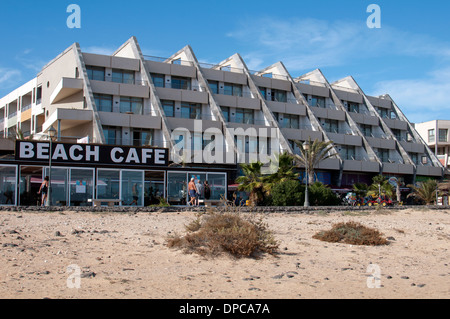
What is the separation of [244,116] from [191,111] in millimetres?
6125

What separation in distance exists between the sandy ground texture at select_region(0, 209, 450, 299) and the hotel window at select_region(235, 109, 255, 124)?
38119mm

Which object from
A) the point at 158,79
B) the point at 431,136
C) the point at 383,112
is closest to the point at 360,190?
the point at 158,79

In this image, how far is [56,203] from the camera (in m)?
23.4

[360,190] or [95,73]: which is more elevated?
[95,73]

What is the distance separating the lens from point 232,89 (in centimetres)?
5294

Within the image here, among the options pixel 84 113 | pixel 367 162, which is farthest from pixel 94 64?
pixel 367 162

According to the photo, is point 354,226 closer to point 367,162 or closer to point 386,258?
point 386,258

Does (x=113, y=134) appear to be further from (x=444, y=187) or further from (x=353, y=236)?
(x=353, y=236)

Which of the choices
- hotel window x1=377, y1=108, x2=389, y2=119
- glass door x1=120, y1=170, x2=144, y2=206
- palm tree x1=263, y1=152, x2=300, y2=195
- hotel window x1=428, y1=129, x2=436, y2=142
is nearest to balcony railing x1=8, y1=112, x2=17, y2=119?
glass door x1=120, y1=170, x2=144, y2=206

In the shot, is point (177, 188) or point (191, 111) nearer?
point (177, 188)

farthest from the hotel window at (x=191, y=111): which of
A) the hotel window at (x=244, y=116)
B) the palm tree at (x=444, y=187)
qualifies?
the palm tree at (x=444, y=187)

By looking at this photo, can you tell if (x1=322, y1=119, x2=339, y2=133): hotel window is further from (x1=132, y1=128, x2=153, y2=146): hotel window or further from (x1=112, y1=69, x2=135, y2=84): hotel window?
(x1=112, y1=69, x2=135, y2=84): hotel window

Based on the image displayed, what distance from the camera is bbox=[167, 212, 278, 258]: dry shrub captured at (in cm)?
965

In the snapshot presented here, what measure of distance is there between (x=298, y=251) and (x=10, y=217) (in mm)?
8771
